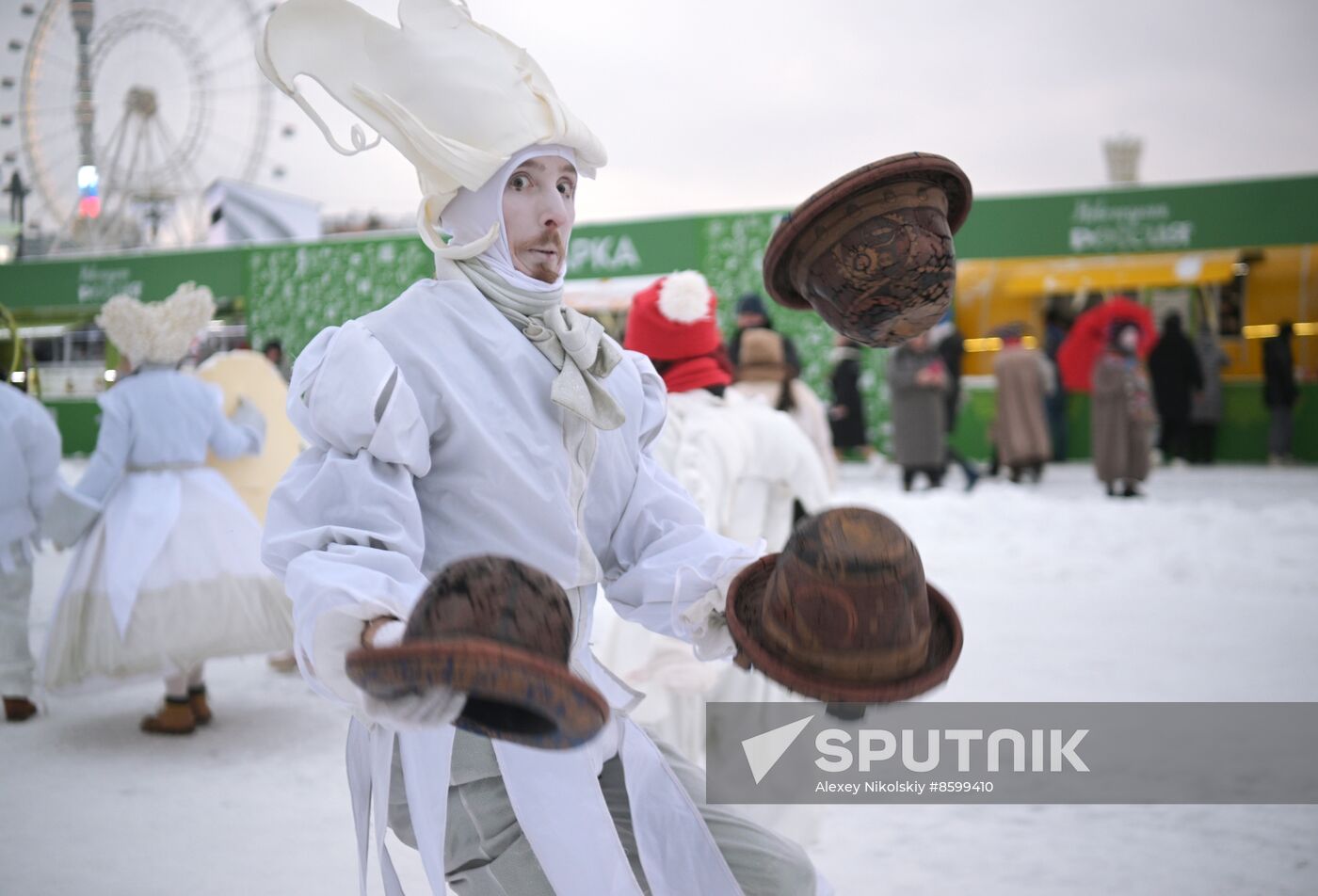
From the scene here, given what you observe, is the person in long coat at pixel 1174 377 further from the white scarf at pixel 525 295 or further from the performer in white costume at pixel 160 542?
the white scarf at pixel 525 295

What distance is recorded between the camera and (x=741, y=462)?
3619 millimetres

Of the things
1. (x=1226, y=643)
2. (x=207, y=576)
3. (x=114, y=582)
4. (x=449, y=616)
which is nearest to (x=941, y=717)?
(x=1226, y=643)

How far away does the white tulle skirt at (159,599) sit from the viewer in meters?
4.37

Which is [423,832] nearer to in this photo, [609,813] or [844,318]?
[609,813]

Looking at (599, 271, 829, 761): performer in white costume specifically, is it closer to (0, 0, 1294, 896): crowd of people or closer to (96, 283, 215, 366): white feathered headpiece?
(0, 0, 1294, 896): crowd of people

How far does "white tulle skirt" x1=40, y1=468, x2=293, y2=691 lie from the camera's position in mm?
4371

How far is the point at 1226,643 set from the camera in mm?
5727

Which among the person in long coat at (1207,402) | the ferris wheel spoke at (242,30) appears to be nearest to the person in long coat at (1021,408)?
the person in long coat at (1207,402)

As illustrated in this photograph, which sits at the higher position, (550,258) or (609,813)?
(550,258)

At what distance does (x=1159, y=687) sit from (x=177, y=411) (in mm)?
4274

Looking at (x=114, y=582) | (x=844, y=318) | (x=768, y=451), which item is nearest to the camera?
(x=844, y=318)

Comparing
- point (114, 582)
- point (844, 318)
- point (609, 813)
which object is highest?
point (844, 318)

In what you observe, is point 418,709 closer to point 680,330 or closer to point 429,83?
point 429,83

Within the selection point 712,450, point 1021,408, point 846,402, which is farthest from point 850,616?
point 846,402
